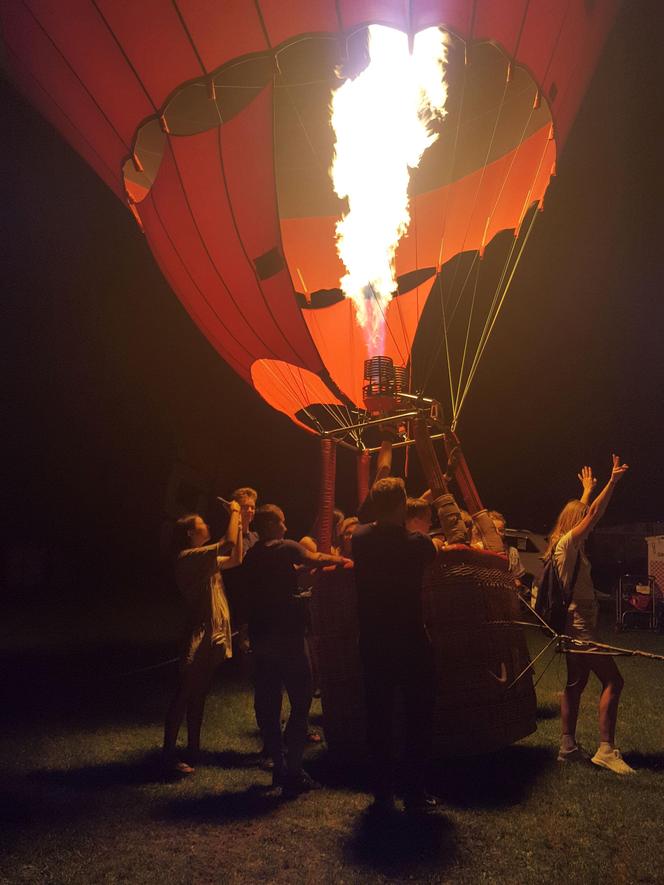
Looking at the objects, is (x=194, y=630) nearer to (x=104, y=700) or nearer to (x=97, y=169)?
(x=104, y=700)

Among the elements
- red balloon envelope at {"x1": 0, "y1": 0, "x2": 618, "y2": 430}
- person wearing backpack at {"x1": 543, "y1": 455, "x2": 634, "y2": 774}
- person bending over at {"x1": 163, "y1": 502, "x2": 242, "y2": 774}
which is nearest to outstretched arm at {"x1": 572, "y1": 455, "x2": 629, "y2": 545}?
person wearing backpack at {"x1": 543, "y1": 455, "x2": 634, "y2": 774}

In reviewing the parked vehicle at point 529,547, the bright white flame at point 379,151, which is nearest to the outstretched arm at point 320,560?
the bright white flame at point 379,151

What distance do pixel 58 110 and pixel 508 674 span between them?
13.9ft

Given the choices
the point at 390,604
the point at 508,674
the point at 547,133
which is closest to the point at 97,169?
the point at 547,133

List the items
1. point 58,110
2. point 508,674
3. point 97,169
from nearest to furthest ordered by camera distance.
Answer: point 508,674 → point 58,110 → point 97,169

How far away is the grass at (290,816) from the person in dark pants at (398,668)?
0.19 m

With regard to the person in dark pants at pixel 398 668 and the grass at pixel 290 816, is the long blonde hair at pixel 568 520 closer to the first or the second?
the grass at pixel 290 816

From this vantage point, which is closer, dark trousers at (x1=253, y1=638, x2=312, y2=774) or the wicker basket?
the wicker basket

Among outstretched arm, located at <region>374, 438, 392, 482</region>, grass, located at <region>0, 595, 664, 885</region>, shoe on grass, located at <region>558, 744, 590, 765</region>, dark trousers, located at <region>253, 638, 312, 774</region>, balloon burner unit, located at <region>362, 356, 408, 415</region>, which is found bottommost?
grass, located at <region>0, 595, 664, 885</region>

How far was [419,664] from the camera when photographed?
11.1 feet

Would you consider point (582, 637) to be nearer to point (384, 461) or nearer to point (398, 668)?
point (398, 668)

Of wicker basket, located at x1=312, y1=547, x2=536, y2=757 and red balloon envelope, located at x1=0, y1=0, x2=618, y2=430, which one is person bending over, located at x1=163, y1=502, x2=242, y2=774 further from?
red balloon envelope, located at x1=0, y1=0, x2=618, y2=430

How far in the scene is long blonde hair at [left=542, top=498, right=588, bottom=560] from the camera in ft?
14.6

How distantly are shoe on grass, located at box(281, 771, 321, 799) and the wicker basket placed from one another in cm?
20
